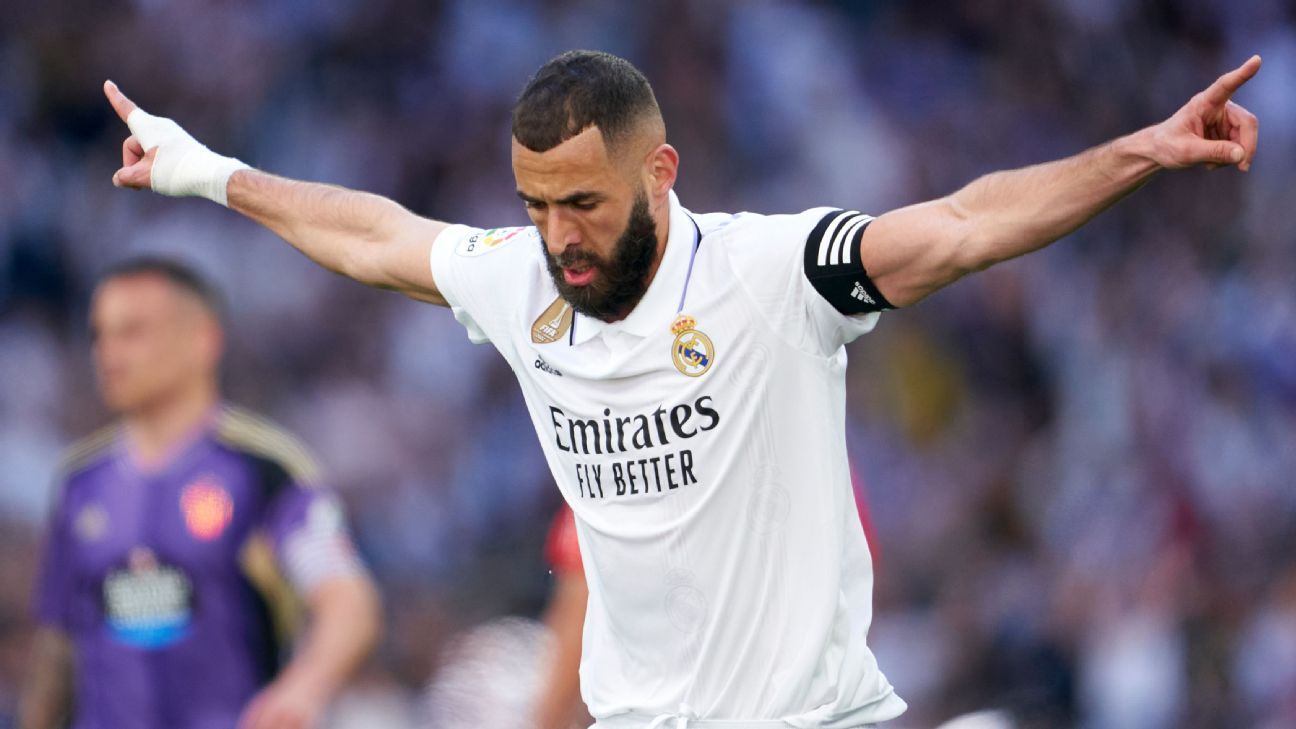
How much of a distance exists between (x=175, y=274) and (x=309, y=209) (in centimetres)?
219

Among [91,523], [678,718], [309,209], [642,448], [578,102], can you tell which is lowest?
[678,718]

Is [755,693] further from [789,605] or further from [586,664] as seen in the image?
[586,664]

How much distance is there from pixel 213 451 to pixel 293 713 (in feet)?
3.64

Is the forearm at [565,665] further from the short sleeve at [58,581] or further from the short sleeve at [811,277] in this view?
the short sleeve at [811,277]

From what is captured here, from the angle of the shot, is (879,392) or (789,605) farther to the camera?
(879,392)

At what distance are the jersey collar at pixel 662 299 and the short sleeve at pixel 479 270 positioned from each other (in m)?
0.32

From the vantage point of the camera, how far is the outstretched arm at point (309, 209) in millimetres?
5254

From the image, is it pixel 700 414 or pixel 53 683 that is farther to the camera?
pixel 53 683

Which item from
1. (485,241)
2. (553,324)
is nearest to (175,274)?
(485,241)

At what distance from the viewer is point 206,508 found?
6949 millimetres

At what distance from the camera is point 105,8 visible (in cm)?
1338

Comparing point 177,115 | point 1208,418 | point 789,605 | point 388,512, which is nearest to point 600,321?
point 789,605

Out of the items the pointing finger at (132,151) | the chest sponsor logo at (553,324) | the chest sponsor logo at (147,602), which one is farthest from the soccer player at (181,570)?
the chest sponsor logo at (553,324)

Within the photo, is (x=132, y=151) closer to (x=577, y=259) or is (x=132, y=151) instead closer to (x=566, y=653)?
(x=577, y=259)
